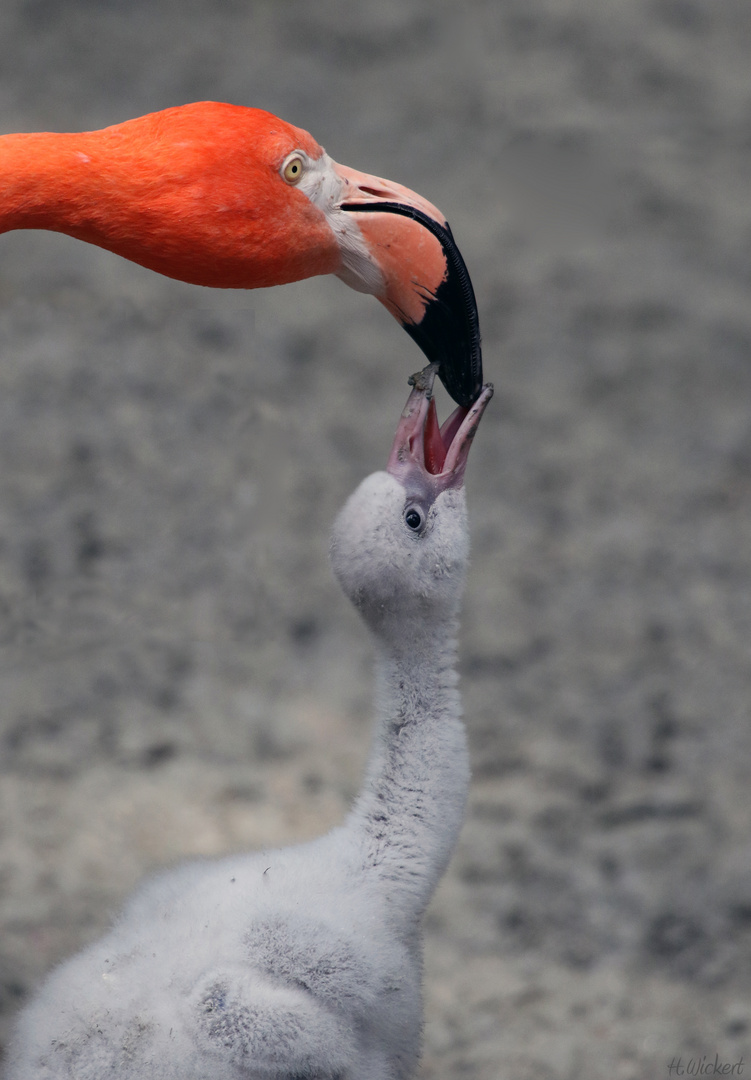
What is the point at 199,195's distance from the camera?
0.96 m

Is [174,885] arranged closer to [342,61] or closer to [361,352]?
[361,352]

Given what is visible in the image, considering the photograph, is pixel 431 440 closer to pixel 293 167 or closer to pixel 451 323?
pixel 451 323

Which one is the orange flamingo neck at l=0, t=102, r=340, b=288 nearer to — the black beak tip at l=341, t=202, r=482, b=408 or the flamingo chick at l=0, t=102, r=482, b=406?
the flamingo chick at l=0, t=102, r=482, b=406

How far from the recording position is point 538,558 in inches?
107

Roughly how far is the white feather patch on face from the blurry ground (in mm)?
1172

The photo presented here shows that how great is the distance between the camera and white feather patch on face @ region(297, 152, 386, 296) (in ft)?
3.50

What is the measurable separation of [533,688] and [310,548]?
2.10ft

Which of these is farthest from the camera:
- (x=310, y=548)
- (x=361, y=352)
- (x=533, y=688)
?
(x=361, y=352)

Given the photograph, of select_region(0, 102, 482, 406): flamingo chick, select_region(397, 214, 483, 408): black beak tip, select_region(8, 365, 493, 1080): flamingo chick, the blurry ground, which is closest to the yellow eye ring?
select_region(0, 102, 482, 406): flamingo chick

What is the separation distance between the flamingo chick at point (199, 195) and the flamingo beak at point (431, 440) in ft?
0.70

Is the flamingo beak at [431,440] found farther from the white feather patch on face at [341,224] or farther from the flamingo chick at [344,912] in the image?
the white feather patch on face at [341,224]

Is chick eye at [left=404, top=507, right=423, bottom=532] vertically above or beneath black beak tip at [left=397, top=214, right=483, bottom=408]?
beneath

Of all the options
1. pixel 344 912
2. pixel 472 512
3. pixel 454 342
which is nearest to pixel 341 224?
pixel 454 342

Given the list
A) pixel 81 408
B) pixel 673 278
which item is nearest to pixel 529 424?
pixel 673 278
